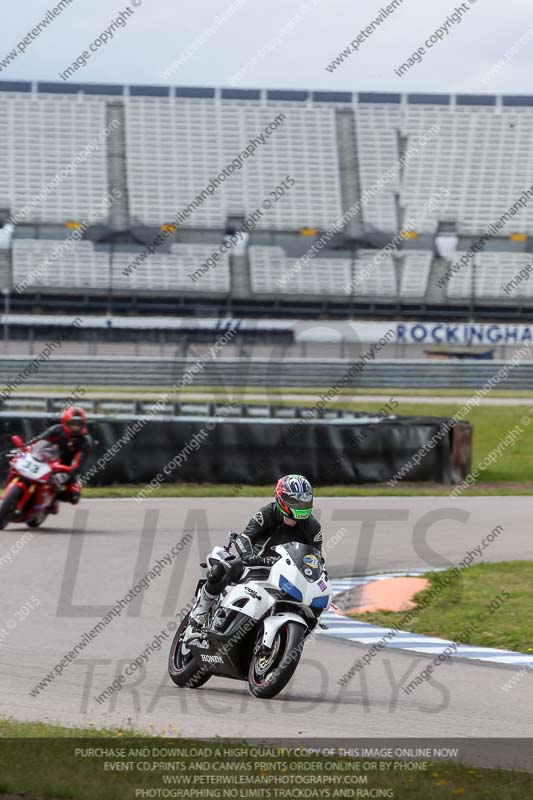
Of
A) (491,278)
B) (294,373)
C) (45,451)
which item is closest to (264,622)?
(45,451)

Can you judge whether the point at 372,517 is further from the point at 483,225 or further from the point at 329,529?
the point at 483,225

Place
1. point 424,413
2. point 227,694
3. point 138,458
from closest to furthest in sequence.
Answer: point 227,694 < point 138,458 < point 424,413

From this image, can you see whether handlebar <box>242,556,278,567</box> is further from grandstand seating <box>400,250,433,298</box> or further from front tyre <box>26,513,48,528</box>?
grandstand seating <box>400,250,433,298</box>

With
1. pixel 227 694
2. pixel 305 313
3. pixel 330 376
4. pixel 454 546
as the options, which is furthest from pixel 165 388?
pixel 227 694

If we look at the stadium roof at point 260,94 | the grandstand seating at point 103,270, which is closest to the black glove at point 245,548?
the grandstand seating at point 103,270

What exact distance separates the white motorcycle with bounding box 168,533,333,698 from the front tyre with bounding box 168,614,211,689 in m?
0.01

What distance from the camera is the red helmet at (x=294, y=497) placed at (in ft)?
25.5

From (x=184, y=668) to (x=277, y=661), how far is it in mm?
799

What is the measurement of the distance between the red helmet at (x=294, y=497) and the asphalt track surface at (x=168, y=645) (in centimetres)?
109

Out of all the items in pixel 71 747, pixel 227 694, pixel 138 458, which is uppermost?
pixel 71 747

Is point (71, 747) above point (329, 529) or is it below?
above

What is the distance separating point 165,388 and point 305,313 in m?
15.5

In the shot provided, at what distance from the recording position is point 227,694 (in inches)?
306

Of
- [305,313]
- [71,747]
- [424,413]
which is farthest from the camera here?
[305,313]
